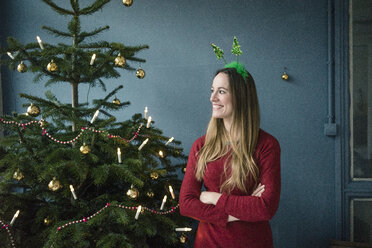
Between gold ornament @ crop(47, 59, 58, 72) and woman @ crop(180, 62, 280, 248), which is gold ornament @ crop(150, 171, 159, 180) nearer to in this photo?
woman @ crop(180, 62, 280, 248)

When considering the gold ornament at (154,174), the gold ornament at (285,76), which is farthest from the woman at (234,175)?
the gold ornament at (285,76)

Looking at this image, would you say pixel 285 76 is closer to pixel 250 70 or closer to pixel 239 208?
pixel 250 70

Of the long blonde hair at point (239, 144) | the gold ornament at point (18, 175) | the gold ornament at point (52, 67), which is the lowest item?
the gold ornament at point (18, 175)

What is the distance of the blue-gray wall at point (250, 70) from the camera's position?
255cm

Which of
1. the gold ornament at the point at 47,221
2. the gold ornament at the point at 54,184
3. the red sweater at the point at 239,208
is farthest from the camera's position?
the gold ornament at the point at 47,221

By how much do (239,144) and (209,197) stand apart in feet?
0.90

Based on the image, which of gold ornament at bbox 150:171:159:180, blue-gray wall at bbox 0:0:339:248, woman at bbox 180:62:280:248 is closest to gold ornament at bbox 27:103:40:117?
gold ornament at bbox 150:171:159:180

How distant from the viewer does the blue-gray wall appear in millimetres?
2553

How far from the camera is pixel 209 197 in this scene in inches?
58.4

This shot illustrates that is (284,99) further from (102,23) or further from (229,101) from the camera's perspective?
(102,23)

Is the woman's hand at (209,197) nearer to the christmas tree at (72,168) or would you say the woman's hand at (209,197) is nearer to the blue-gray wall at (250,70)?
the christmas tree at (72,168)

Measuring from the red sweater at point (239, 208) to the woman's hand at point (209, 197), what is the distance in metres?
0.02

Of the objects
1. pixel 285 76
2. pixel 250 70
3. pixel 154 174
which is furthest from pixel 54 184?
pixel 285 76

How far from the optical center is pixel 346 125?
252cm
